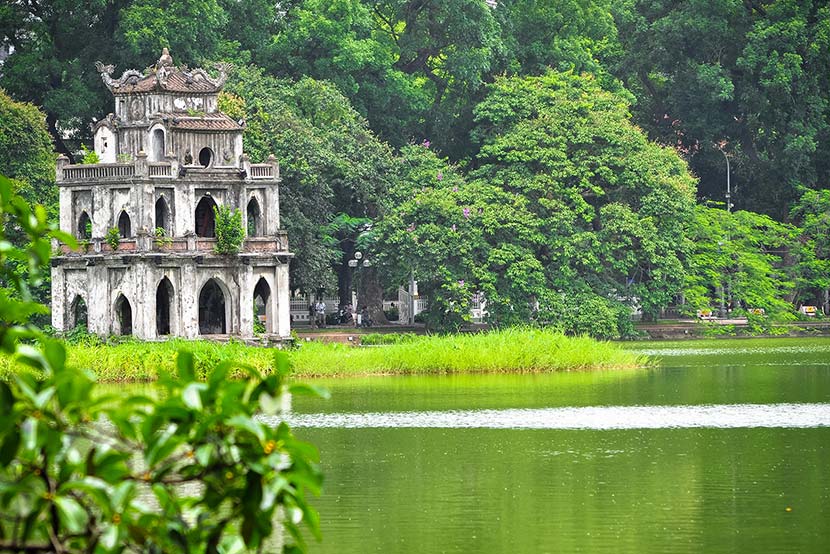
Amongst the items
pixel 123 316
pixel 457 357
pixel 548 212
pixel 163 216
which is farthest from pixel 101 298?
pixel 548 212

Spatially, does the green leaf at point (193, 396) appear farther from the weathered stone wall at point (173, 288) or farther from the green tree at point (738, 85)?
the green tree at point (738, 85)

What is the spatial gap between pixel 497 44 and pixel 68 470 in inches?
2135

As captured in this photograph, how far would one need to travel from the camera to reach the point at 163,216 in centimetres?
4728

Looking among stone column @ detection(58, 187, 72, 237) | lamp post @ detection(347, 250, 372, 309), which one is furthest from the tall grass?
lamp post @ detection(347, 250, 372, 309)

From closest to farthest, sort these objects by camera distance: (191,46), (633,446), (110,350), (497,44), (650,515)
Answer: (650,515) → (633,446) → (110,350) → (191,46) → (497,44)

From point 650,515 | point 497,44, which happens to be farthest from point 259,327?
point 650,515

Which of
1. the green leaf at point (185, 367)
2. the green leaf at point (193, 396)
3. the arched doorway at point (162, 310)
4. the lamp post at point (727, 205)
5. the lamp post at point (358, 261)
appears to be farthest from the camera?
the lamp post at point (727, 205)

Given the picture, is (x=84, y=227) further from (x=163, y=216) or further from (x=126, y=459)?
(x=126, y=459)

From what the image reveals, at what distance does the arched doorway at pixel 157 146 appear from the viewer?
4750 centimetres

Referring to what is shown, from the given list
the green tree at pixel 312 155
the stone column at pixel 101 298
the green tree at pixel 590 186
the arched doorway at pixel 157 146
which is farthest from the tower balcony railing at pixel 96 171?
the green tree at pixel 590 186

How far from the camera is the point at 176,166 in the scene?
46156mm

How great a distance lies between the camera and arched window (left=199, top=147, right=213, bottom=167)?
48.0 metres

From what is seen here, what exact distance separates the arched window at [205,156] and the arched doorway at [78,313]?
4719 millimetres

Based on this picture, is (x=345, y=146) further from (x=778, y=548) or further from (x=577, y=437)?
(x=778, y=548)
